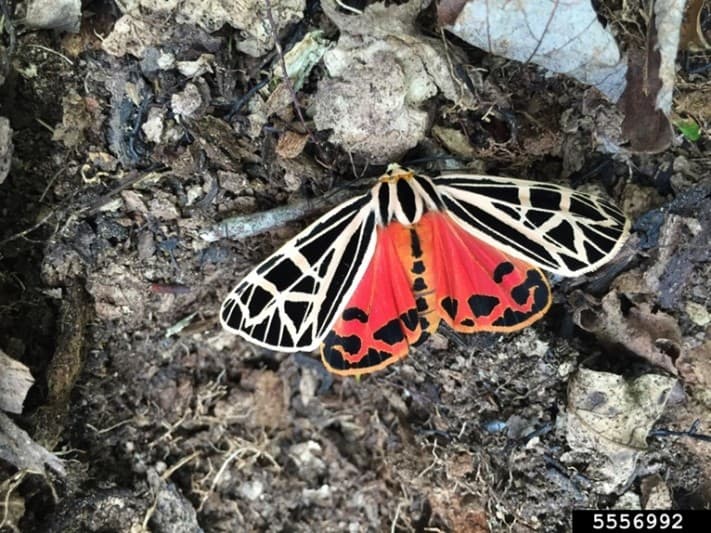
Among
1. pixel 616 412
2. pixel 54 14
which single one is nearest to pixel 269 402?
pixel 616 412

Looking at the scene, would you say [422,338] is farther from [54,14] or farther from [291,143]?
[54,14]

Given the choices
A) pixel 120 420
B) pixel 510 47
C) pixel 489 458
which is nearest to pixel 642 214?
pixel 510 47

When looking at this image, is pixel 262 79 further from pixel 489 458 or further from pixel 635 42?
pixel 489 458

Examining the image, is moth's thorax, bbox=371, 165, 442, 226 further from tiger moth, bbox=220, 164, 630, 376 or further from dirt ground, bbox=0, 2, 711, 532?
dirt ground, bbox=0, 2, 711, 532

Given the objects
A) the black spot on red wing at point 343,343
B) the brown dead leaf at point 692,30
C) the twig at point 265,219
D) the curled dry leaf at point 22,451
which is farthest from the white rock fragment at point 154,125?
the brown dead leaf at point 692,30

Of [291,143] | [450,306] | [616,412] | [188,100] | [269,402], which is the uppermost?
[188,100]

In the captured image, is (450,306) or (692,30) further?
(450,306)

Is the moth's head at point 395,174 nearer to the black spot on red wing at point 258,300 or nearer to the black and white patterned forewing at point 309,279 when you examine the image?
the black and white patterned forewing at point 309,279
